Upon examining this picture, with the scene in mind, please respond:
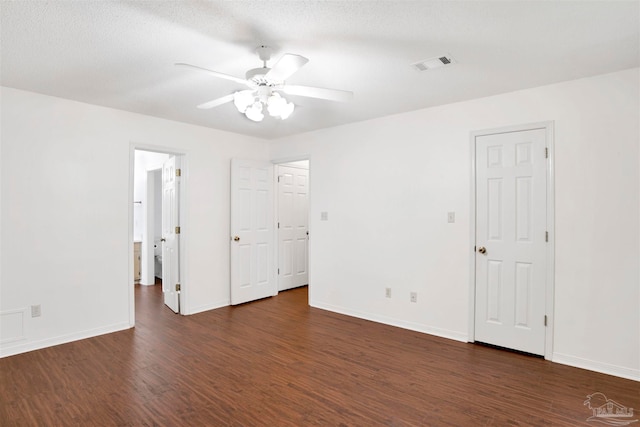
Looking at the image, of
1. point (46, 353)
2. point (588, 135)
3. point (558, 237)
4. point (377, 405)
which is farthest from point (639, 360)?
point (46, 353)

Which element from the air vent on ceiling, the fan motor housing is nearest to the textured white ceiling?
the air vent on ceiling

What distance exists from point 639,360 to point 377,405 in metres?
2.14

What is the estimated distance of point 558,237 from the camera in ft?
10.1

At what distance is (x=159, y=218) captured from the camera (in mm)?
6641

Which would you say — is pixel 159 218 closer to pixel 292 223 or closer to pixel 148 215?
pixel 148 215

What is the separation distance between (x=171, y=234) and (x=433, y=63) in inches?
151

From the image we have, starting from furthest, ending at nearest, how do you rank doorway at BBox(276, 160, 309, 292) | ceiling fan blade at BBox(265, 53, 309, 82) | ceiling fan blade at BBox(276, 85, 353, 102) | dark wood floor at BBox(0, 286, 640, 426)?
1. doorway at BBox(276, 160, 309, 292)
2. ceiling fan blade at BBox(276, 85, 353, 102)
3. dark wood floor at BBox(0, 286, 640, 426)
4. ceiling fan blade at BBox(265, 53, 309, 82)

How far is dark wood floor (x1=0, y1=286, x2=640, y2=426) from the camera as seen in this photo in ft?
7.45

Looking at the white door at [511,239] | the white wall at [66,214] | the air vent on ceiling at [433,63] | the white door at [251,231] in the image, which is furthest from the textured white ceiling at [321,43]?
the white door at [251,231]

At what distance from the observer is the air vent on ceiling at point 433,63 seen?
2.56 m

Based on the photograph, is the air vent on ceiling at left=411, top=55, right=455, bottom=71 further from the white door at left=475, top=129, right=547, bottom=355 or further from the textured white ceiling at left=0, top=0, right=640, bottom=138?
the white door at left=475, top=129, right=547, bottom=355

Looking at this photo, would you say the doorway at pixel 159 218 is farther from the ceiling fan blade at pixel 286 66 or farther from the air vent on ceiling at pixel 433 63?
the air vent on ceiling at pixel 433 63

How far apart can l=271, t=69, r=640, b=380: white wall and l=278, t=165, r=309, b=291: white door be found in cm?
73

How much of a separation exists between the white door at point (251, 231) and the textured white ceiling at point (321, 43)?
181 centimetres
